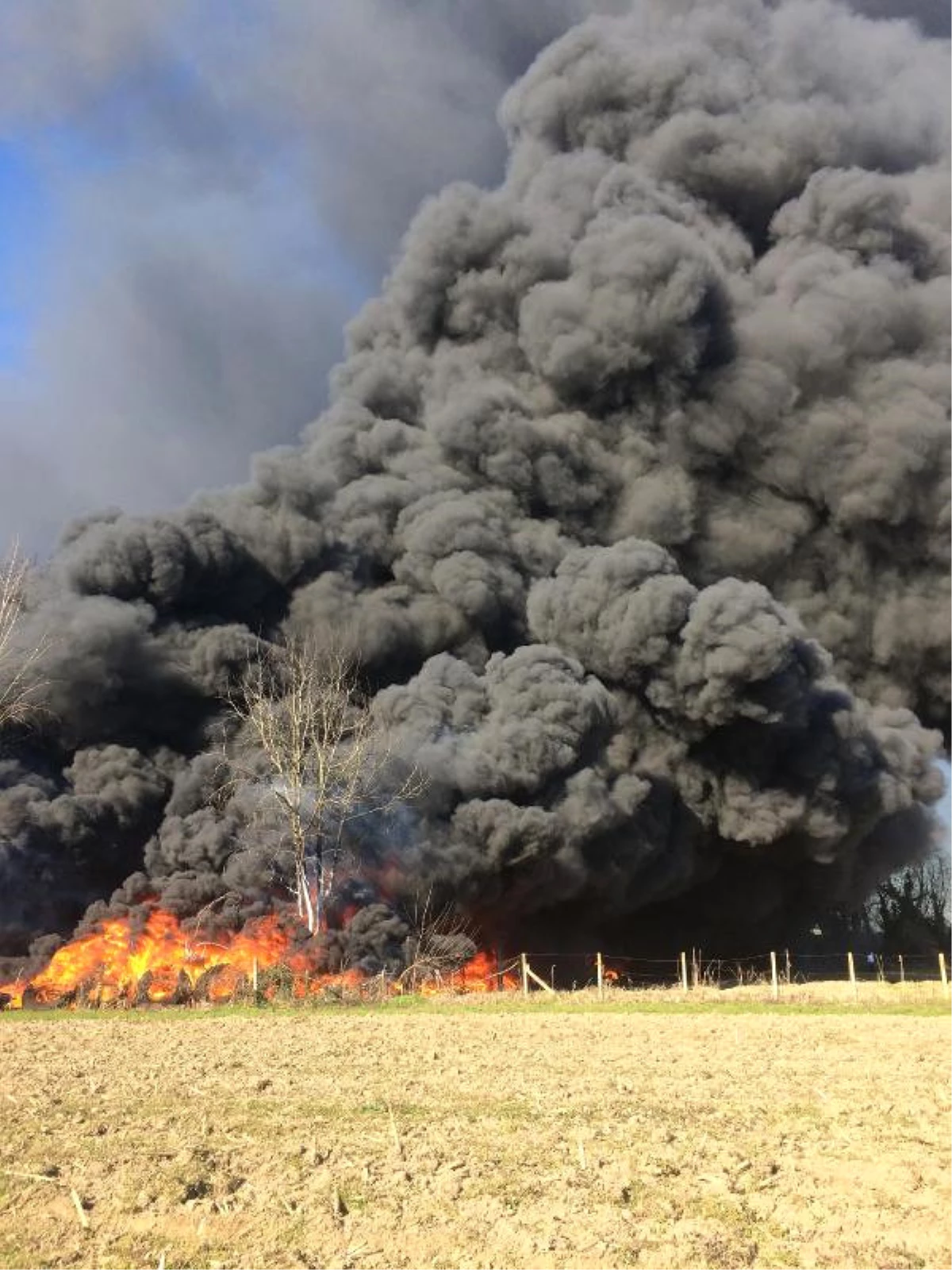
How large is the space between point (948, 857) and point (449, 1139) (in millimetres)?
87823

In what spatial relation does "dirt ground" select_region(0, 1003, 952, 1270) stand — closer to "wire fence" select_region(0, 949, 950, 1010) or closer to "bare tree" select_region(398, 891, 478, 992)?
"wire fence" select_region(0, 949, 950, 1010)

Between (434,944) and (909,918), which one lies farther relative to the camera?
(909,918)

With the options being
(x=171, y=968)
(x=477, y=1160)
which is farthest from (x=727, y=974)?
(x=477, y=1160)

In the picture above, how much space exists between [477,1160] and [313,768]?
32.0 meters

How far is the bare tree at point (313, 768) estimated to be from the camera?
3678 cm

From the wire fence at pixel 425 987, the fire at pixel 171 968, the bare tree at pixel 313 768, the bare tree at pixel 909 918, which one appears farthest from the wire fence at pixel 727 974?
the bare tree at pixel 313 768

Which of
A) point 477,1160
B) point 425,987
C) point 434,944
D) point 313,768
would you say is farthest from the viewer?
point 313,768

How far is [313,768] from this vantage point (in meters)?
40.2

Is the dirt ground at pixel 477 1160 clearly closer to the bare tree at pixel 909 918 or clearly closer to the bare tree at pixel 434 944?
the bare tree at pixel 434 944

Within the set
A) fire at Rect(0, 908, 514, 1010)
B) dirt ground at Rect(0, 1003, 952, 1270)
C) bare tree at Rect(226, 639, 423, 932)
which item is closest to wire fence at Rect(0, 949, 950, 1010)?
fire at Rect(0, 908, 514, 1010)

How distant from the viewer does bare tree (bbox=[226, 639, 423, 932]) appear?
1448 inches

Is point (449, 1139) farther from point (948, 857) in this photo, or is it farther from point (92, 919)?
point (948, 857)

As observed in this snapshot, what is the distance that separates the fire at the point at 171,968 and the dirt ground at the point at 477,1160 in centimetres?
1468

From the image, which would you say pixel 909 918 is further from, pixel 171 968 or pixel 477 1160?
pixel 477 1160
